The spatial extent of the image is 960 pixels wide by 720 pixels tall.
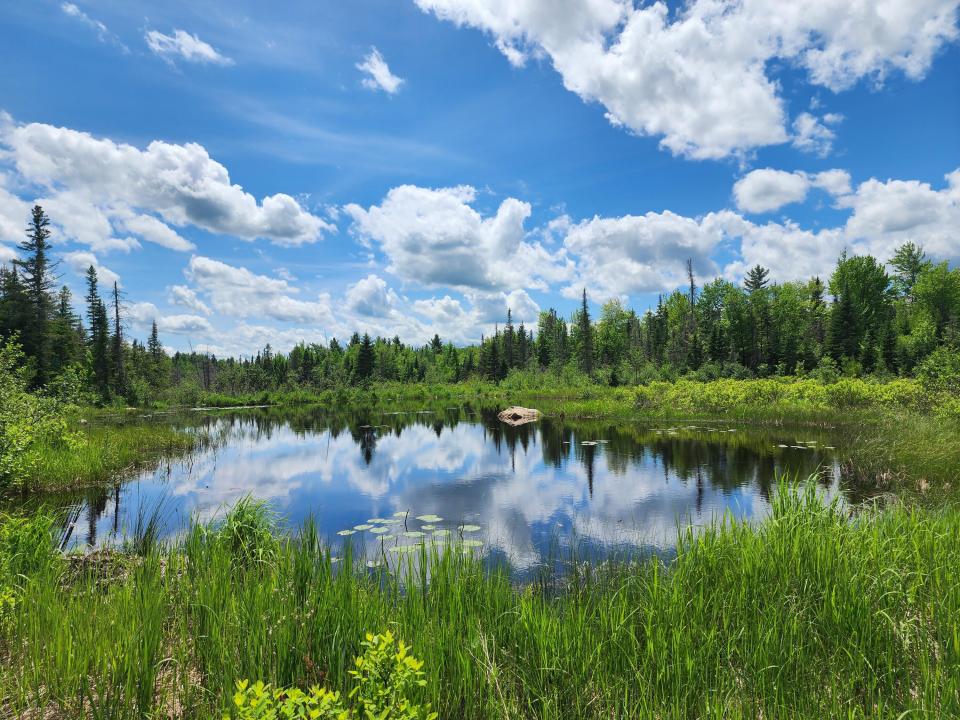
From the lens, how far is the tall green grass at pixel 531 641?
373 cm

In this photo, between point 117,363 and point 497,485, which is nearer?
point 497,485

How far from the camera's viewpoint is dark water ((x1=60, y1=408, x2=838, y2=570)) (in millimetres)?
11086

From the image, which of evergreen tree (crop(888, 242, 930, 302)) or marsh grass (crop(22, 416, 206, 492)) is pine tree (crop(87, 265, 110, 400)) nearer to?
marsh grass (crop(22, 416, 206, 492))

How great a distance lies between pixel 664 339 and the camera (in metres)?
87.9

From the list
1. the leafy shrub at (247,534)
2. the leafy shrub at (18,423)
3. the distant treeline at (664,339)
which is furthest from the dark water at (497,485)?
the distant treeline at (664,339)

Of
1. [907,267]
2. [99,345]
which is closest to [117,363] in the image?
[99,345]

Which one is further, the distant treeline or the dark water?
the distant treeline

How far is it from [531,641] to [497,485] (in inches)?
469

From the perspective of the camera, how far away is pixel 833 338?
5862cm

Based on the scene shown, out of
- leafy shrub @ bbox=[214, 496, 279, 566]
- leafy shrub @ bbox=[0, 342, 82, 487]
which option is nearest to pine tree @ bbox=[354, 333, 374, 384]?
leafy shrub @ bbox=[0, 342, 82, 487]

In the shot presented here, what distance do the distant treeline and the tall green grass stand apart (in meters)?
38.1

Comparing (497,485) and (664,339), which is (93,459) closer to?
(497,485)

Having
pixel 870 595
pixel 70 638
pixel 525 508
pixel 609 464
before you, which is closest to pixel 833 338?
pixel 609 464

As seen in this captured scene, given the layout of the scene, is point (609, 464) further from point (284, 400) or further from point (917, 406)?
point (284, 400)
